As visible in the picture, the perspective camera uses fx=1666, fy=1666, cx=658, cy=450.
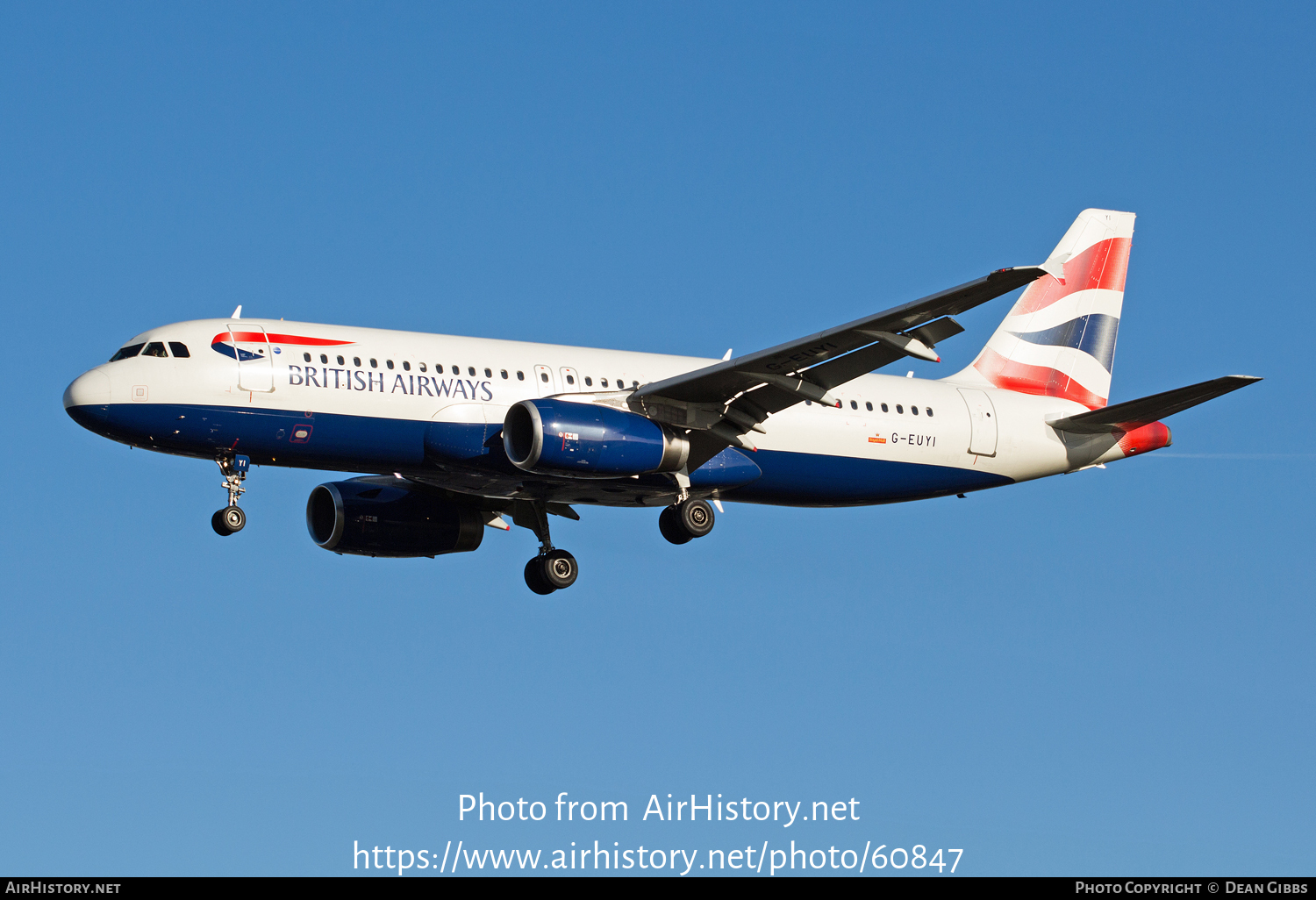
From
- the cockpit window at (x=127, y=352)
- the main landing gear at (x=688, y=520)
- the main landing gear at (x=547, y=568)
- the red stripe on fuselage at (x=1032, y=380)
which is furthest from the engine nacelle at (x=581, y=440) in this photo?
the red stripe on fuselage at (x=1032, y=380)

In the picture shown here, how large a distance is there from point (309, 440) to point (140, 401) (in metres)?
3.46

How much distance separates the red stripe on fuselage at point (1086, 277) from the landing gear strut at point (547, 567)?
1401cm

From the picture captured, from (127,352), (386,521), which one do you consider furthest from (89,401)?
(386,521)

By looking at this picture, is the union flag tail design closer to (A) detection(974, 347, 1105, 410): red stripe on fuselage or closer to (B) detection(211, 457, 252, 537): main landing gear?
(A) detection(974, 347, 1105, 410): red stripe on fuselage

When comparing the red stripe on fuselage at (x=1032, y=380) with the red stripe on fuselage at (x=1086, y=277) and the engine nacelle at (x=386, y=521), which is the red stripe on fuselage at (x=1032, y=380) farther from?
the engine nacelle at (x=386, y=521)

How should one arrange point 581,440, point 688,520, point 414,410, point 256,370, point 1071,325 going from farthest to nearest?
point 1071,325 < point 688,520 < point 414,410 < point 581,440 < point 256,370

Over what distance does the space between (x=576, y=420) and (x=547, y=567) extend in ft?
23.7

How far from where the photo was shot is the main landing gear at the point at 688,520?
3797 centimetres

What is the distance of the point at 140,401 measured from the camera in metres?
33.8

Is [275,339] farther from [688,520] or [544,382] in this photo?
[688,520]

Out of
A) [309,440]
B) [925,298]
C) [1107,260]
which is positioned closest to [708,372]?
[925,298]

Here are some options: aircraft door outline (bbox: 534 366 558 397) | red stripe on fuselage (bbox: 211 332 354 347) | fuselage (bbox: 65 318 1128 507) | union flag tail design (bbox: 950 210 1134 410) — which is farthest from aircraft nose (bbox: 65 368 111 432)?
Answer: union flag tail design (bbox: 950 210 1134 410)

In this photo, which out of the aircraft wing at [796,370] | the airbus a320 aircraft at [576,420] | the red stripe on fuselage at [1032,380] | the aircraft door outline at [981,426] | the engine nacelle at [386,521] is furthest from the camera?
the red stripe on fuselage at [1032,380]

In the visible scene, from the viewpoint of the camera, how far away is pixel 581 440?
113 feet
